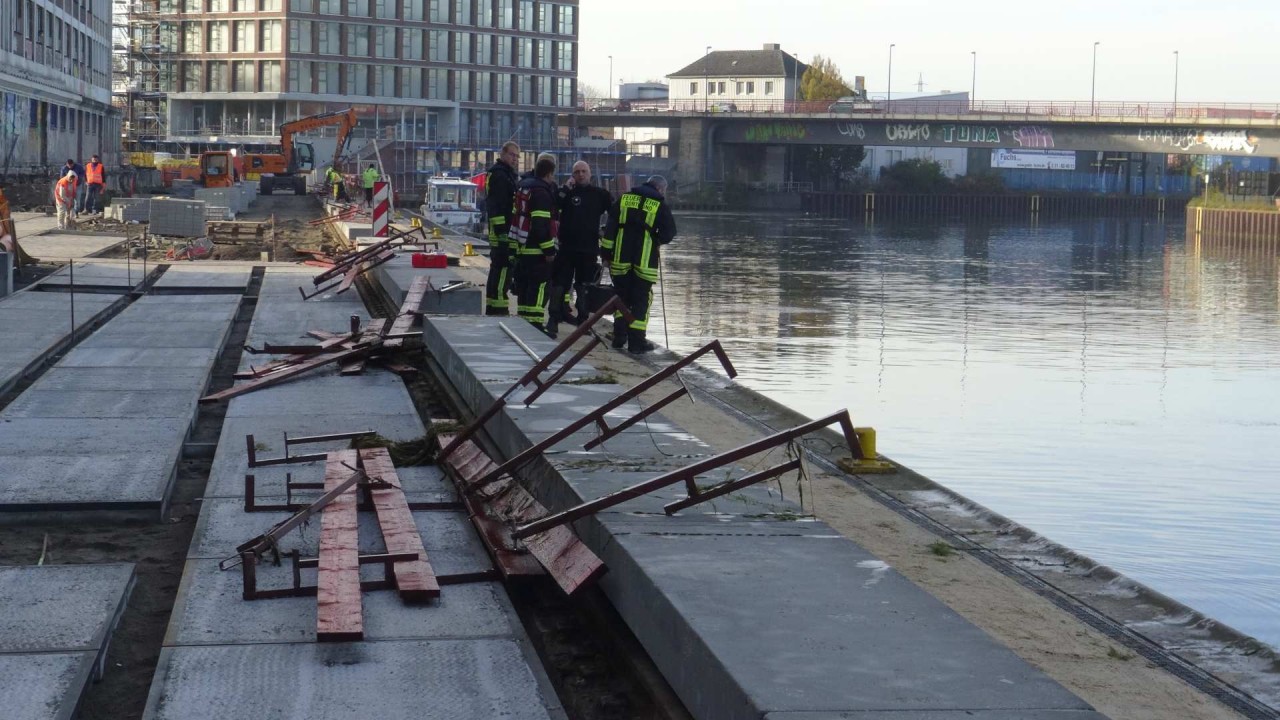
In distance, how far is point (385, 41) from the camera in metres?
111

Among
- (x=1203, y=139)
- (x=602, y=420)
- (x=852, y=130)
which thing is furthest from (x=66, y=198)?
(x=852, y=130)

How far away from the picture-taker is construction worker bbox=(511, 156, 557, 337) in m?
15.4

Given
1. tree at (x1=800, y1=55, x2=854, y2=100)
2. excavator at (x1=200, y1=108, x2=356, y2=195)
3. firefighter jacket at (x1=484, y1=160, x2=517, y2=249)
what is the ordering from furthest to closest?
tree at (x1=800, y1=55, x2=854, y2=100) → excavator at (x1=200, y1=108, x2=356, y2=195) → firefighter jacket at (x1=484, y1=160, x2=517, y2=249)

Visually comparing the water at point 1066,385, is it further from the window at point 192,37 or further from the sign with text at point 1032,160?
the sign with text at point 1032,160

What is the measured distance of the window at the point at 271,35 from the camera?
107 metres

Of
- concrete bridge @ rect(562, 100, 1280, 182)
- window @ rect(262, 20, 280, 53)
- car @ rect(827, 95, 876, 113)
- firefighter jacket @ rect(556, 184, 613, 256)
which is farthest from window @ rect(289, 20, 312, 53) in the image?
firefighter jacket @ rect(556, 184, 613, 256)

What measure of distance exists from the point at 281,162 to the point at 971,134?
44.1 meters

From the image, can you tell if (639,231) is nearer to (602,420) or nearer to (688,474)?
(602,420)

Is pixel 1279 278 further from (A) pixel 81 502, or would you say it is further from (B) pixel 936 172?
(B) pixel 936 172

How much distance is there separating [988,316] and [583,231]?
1278 cm

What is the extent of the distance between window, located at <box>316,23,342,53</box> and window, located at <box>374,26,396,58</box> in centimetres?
278

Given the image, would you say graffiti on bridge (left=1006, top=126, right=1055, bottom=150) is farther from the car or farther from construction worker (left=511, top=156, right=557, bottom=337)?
construction worker (left=511, top=156, right=557, bottom=337)

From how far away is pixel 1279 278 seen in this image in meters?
40.7

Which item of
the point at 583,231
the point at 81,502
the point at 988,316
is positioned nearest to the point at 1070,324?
the point at 988,316
